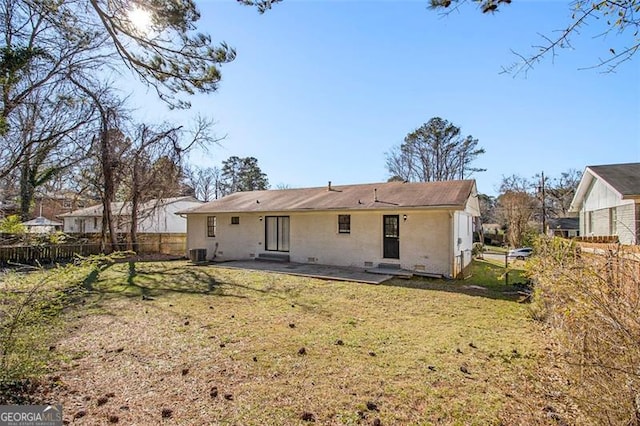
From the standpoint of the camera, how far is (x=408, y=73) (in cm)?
1106

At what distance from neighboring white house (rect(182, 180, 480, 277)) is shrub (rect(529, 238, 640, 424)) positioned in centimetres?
768

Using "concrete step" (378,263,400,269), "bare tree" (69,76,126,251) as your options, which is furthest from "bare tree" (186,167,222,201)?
"concrete step" (378,263,400,269)

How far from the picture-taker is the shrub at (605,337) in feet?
7.48

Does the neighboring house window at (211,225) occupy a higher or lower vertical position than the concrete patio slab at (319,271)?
higher

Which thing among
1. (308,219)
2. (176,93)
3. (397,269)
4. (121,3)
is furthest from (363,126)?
(121,3)

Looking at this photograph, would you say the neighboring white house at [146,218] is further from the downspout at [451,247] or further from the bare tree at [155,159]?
the downspout at [451,247]

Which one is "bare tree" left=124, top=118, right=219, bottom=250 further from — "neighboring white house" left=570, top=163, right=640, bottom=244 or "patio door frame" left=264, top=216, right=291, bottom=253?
"neighboring white house" left=570, top=163, right=640, bottom=244

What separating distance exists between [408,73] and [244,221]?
995 cm

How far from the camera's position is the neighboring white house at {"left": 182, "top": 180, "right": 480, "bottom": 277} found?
37.3 feet

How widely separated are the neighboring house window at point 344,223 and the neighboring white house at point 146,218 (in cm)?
1219

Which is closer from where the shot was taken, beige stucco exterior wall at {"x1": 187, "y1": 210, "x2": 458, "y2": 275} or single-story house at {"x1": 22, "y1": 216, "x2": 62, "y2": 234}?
single-story house at {"x1": 22, "y1": 216, "x2": 62, "y2": 234}

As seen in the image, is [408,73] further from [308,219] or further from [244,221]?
[244,221]

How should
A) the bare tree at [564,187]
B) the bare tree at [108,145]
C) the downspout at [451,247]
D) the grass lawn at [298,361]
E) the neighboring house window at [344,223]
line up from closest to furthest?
1. the grass lawn at [298,361]
2. the downspout at [451,247]
3. the neighboring house window at [344,223]
4. the bare tree at [108,145]
5. the bare tree at [564,187]

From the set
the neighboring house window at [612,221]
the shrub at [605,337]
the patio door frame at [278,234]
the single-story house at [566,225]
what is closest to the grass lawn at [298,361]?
the shrub at [605,337]
